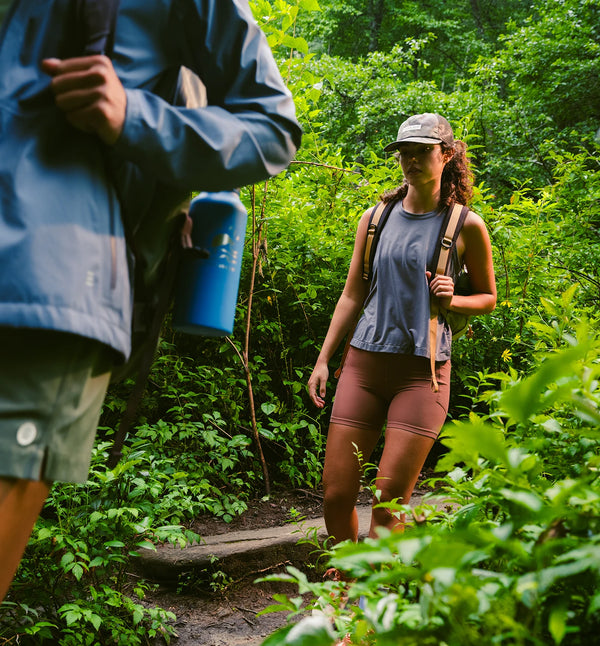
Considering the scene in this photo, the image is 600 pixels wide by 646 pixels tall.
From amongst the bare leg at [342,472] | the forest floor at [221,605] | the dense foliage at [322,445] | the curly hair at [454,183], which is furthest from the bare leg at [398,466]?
the curly hair at [454,183]

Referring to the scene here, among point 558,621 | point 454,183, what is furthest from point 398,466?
point 558,621

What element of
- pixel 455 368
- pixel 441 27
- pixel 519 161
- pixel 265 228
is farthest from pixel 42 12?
pixel 441 27

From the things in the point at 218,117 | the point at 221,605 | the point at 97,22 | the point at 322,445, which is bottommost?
the point at 221,605

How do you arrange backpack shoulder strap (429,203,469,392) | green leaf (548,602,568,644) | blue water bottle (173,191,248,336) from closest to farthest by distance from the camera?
green leaf (548,602,568,644) < blue water bottle (173,191,248,336) < backpack shoulder strap (429,203,469,392)

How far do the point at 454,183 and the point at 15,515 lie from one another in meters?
2.55

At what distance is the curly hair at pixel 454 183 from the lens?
9.93 feet

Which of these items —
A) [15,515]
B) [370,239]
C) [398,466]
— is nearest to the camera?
[15,515]

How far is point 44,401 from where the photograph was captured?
1105 mm

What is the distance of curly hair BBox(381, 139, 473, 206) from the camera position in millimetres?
3027

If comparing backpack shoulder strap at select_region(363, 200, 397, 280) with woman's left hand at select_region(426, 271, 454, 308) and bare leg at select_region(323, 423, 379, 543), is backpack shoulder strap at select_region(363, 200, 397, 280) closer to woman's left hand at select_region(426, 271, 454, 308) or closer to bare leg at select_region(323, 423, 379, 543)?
woman's left hand at select_region(426, 271, 454, 308)

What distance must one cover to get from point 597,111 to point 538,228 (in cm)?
1132

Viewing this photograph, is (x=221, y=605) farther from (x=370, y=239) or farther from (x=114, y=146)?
(x=114, y=146)

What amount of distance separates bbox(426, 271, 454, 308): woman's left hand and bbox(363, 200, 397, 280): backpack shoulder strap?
1.13 ft

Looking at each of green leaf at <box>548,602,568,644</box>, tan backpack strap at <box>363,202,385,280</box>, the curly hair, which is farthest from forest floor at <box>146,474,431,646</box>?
green leaf at <box>548,602,568,644</box>
